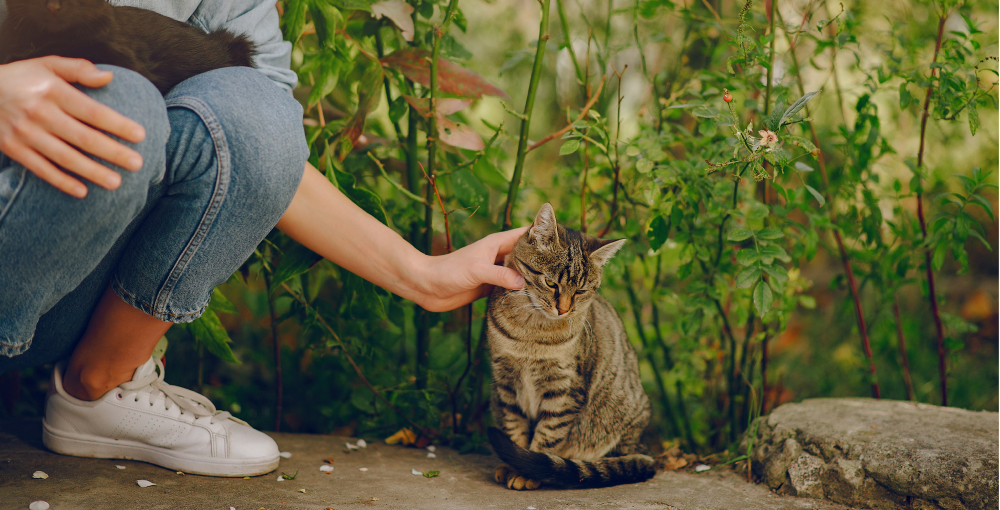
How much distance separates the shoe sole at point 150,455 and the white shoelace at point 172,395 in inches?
4.3

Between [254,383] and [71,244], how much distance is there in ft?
5.26

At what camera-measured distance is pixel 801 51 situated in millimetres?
3453

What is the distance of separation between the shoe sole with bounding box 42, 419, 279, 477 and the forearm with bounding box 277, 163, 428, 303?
0.54m

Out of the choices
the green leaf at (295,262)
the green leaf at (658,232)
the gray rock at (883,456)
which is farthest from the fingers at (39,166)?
the gray rock at (883,456)

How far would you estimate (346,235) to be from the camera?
4.97 ft

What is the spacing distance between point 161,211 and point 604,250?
1093 millimetres

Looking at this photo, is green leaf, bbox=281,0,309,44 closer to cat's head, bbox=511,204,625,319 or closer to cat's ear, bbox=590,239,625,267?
cat's head, bbox=511,204,625,319

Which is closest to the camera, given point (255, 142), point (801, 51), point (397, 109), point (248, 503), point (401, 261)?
point (255, 142)

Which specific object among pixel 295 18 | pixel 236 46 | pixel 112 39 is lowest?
pixel 112 39

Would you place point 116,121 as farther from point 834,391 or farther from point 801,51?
point 801,51

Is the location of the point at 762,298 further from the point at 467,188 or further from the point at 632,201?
the point at 467,188

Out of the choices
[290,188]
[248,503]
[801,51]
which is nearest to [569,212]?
[290,188]

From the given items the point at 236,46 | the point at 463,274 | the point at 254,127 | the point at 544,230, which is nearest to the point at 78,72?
the point at 254,127

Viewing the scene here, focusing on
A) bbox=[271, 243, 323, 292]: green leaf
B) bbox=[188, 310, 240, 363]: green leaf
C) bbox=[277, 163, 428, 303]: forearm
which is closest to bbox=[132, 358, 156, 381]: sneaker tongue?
bbox=[188, 310, 240, 363]: green leaf
